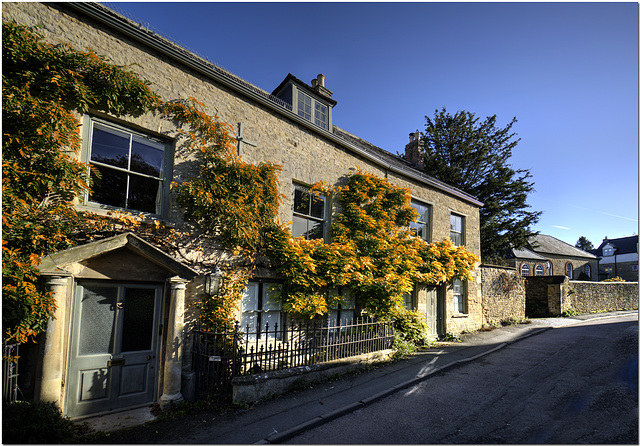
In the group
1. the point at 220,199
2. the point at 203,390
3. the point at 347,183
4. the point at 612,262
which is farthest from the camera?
the point at 612,262

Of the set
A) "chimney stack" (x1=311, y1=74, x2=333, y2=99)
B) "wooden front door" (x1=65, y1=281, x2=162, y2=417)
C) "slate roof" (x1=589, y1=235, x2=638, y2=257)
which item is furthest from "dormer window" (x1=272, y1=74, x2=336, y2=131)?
"slate roof" (x1=589, y1=235, x2=638, y2=257)

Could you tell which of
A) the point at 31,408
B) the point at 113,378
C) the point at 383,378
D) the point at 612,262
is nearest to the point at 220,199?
the point at 113,378

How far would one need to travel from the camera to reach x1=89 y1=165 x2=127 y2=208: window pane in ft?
20.3

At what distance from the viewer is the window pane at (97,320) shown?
574 cm

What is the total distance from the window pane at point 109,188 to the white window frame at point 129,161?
0.05m

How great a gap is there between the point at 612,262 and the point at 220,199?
6078cm

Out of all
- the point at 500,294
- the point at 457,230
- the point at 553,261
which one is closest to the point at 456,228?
the point at 457,230

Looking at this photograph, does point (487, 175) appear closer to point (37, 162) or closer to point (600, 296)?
point (600, 296)

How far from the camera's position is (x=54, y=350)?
509 centimetres

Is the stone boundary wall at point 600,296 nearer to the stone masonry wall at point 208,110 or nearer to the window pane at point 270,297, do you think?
the stone masonry wall at point 208,110

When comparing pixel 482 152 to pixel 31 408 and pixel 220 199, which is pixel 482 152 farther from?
pixel 31 408

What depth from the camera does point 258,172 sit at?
7.83 meters

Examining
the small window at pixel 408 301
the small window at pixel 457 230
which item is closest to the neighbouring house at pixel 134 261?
the small window at pixel 408 301

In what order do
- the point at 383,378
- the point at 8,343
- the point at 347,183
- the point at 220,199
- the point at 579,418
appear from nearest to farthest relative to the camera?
1. the point at 8,343
2. the point at 579,418
3. the point at 220,199
4. the point at 383,378
5. the point at 347,183
